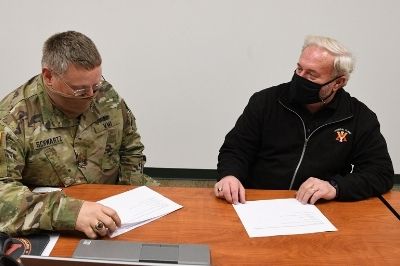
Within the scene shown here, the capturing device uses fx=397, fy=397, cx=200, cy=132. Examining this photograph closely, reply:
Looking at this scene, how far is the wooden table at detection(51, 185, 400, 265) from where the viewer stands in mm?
1042

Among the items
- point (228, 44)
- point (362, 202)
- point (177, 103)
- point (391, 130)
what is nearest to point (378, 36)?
point (391, 130)

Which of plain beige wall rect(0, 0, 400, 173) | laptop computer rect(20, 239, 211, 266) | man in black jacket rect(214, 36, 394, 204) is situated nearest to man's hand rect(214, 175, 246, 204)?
man in black jacket rect(214, 36, 394, 204)

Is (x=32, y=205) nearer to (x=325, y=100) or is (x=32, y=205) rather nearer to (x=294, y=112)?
(x=294, y=112)

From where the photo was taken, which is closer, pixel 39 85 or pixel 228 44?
pixel 39 85

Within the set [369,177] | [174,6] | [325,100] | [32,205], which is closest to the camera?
[32,205]

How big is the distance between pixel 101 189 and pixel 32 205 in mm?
300

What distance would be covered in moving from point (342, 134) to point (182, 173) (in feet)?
4.93

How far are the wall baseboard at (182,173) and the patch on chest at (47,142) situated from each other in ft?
4.98

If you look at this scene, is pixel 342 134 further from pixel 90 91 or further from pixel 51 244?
pixel 51 244

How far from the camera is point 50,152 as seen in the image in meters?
1.38

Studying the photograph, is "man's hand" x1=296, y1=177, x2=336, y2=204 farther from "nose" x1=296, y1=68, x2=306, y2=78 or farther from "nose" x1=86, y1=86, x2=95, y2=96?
"nose" x1=86, y1=86, x2=95, y2=96

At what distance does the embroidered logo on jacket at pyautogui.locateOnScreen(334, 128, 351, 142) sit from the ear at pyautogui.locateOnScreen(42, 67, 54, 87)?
1125mm

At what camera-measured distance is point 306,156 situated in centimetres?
167

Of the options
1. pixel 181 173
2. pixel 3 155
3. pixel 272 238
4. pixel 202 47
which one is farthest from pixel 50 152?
pixel 181 173
